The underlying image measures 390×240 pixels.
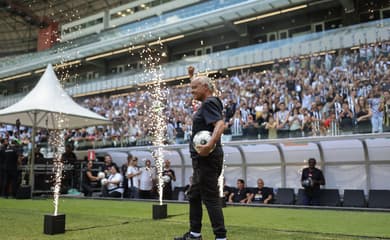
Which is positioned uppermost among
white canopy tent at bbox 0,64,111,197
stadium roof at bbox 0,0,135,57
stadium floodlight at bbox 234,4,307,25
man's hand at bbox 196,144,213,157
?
stadium roof at bbox 0,0,135,57

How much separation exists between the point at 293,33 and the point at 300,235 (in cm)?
2554

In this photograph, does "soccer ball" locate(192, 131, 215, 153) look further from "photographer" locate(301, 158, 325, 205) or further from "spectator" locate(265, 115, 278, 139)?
"spectator" locate(265, 115, 278, 139)

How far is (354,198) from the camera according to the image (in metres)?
10.9

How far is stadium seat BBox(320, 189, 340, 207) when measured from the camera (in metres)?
11.1

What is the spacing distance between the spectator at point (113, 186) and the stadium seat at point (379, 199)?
747 cm

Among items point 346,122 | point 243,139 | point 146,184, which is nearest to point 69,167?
point 146,184

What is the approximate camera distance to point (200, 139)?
3.99m

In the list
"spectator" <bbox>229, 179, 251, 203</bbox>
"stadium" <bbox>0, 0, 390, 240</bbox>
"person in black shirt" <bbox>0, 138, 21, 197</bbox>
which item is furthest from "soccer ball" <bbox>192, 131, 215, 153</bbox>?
"person in black shirt" <bbox>0, 138, 21, 197</bbox>

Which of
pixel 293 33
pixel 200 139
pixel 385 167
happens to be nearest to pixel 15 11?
pixel 293 33

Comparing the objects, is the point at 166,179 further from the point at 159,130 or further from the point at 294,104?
the point at 294,104

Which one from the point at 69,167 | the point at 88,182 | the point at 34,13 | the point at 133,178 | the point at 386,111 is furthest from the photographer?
the point at 34,13

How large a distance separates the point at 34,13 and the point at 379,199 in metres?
46.7

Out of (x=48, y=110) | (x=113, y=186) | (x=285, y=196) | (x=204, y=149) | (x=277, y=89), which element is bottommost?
(x=285, y=196)

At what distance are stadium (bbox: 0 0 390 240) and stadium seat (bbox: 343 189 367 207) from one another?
0.12ft
